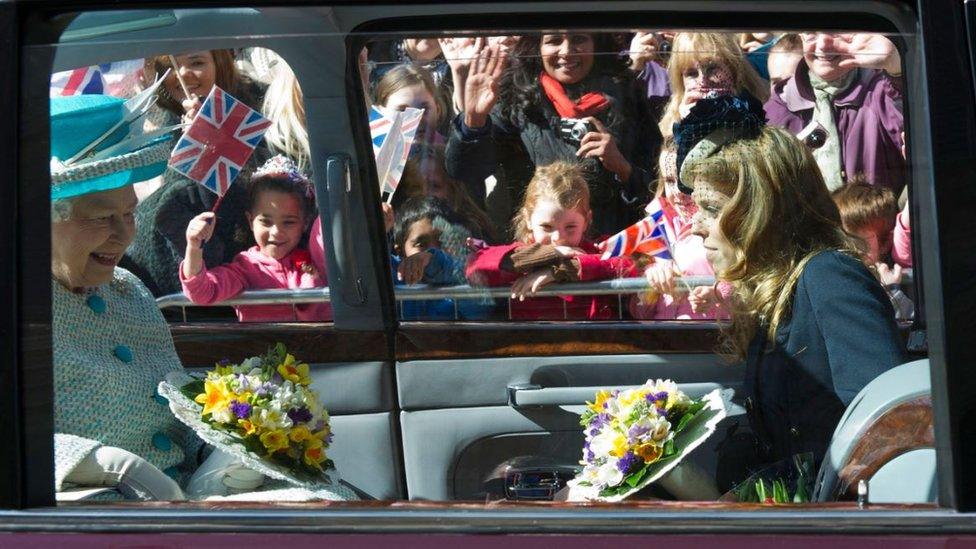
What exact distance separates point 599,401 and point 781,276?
0.45 metres

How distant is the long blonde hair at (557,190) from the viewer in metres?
2.71

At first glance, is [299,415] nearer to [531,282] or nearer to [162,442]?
[162,442]

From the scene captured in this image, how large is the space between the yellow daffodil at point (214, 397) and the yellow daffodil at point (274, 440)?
10cm

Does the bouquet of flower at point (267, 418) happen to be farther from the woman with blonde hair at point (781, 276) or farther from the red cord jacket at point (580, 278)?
the woman with blonde hair at point (781, 276)

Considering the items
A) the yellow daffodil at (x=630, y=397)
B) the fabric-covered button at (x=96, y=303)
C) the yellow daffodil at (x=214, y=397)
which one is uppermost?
the fabric-covered button at (x=96, y=303)

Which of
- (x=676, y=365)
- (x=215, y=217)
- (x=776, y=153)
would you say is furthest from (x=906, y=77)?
(x=215, y=217)

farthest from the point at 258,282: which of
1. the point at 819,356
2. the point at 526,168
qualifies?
the point at 819,356

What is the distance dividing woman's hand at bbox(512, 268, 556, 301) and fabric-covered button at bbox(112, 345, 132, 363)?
907 millimetres

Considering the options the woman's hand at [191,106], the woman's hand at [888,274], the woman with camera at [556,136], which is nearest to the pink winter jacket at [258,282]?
the woman's hand at [191,106]

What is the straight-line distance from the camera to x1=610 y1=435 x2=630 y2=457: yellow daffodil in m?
2.19

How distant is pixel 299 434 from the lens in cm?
225

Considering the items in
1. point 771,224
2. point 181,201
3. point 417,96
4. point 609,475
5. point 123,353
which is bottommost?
point 609,475

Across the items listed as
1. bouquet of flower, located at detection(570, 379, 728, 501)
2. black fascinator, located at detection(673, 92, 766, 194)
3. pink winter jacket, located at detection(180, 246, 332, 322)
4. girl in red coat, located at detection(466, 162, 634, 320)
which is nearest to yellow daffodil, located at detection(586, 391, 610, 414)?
bouquet of flower, located at detection(570, 379, 728, 501)

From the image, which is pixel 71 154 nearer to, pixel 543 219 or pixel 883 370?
pixel 543 219
